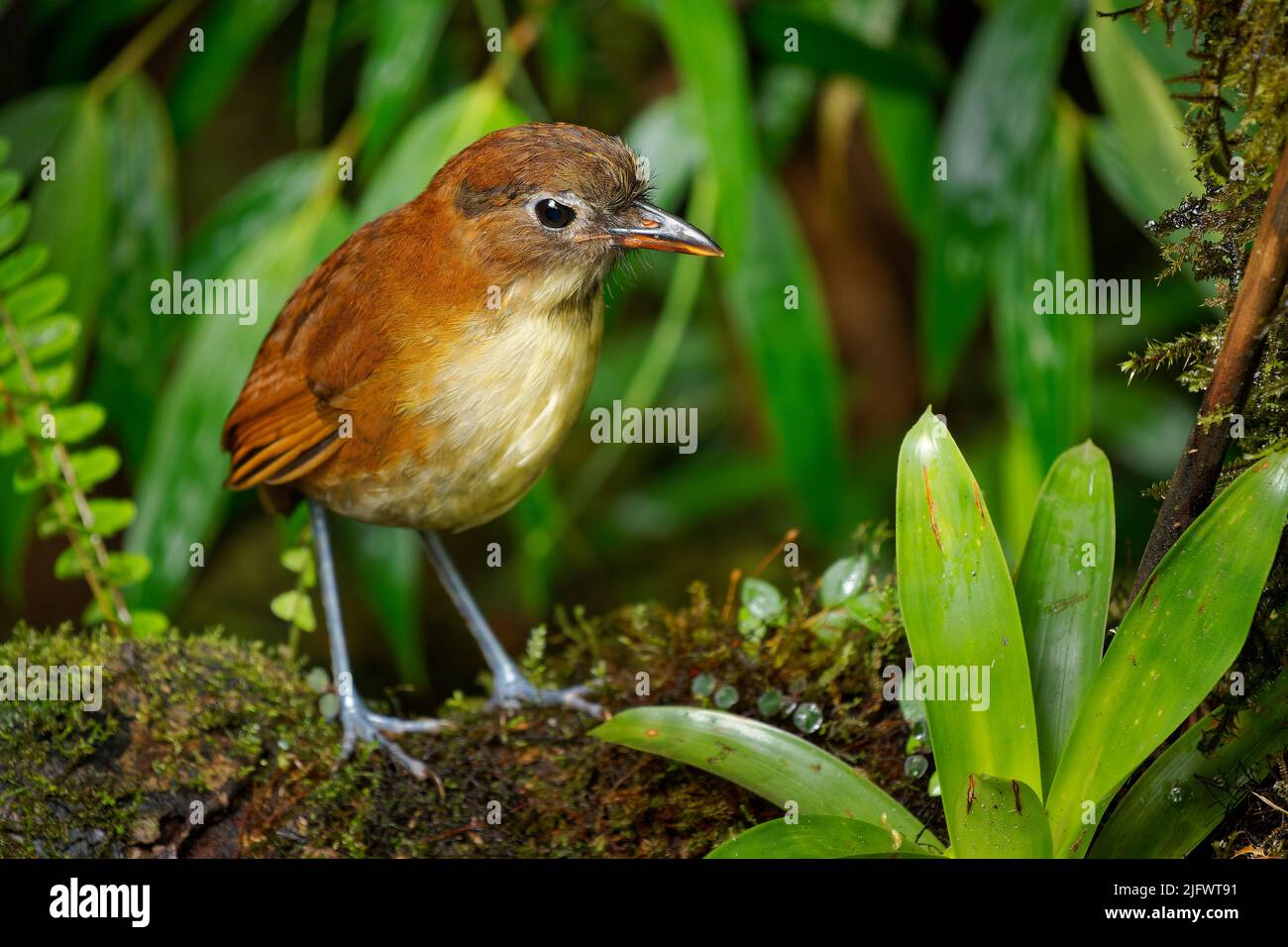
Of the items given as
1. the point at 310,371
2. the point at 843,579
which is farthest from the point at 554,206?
the point at 843,579

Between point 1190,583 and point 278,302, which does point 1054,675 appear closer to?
point 1190,583

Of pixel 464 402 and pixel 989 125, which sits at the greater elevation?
pixel 989 125

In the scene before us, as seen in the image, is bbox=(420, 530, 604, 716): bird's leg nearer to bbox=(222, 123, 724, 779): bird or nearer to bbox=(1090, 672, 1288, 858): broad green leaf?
bbox=(222, 123, 724, 779): bird

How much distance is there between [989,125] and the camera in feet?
8.27

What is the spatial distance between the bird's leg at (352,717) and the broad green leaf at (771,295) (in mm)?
990

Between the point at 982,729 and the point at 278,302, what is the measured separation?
1.57m

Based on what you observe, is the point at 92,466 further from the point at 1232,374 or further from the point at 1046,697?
the point at 1232,374

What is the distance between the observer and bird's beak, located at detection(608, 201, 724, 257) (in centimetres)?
159

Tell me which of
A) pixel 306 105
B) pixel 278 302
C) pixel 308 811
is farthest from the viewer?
pixel 306 105

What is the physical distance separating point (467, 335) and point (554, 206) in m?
0.19

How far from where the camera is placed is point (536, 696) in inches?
72.0

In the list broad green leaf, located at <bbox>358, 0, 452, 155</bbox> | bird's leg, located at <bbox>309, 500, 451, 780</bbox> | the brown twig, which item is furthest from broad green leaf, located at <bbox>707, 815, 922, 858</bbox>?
broad green leaf, located at <bbox>358, 0, 452, 155</bbox>
